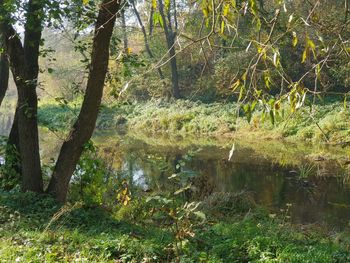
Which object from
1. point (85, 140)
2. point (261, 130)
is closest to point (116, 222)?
point (85, 140)

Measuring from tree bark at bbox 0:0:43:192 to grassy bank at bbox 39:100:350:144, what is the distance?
23.6ft

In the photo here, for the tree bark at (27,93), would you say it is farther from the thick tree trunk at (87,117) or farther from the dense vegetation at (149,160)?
the thick tree trunk at (87,117)

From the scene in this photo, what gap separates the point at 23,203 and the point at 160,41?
2875cm

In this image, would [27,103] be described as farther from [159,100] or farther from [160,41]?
→ [160,41]

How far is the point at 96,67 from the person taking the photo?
22.8 feet

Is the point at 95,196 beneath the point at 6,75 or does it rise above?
beneath

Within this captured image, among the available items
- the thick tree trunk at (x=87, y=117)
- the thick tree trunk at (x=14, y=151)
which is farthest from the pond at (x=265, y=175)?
the thick tree trunk at (x=14, y=151)

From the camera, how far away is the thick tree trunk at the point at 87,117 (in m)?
6.88

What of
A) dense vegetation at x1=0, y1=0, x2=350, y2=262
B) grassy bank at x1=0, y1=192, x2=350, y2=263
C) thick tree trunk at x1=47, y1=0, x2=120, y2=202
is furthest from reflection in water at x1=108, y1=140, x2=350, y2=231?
grassy bank at x1=0, y1=192, x2=350, y2=263

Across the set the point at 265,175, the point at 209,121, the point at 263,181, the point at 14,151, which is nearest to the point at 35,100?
the point at 14,151

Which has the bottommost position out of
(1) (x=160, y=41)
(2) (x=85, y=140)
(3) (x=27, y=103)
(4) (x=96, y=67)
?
(2) (x=85, y=140)

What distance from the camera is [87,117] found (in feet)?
23.8

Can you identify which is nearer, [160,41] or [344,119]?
[344,119]

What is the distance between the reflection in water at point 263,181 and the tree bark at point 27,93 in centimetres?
205
